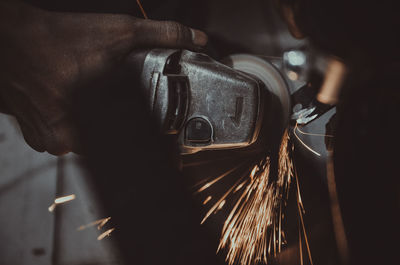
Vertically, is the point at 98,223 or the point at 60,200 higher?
the point at 60,200

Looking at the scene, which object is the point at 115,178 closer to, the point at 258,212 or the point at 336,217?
the point at 258,212

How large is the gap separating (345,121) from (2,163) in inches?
62.8

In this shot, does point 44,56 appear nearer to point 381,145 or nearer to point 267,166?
point 267,166

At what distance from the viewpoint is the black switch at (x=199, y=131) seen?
2.17ft

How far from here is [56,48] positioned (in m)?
0.70

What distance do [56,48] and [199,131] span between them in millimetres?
428

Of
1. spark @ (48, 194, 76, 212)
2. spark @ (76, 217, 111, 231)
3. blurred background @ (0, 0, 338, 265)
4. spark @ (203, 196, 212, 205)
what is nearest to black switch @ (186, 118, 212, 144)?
blurred background @ (0, 0, 338, 265)

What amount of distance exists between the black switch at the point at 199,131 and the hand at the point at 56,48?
0.82 feet

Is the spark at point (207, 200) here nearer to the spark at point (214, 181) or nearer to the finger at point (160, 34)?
the spark at point (214, 181)

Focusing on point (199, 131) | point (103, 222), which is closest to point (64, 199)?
point (103, 222)

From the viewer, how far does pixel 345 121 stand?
70 centimetres

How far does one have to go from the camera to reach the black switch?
0.66 metres

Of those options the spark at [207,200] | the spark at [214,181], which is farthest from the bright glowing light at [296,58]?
the spark at [207,200]

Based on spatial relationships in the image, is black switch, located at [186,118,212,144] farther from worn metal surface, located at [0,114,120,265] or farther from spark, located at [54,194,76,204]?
spark, located at [54,194,76,204]
